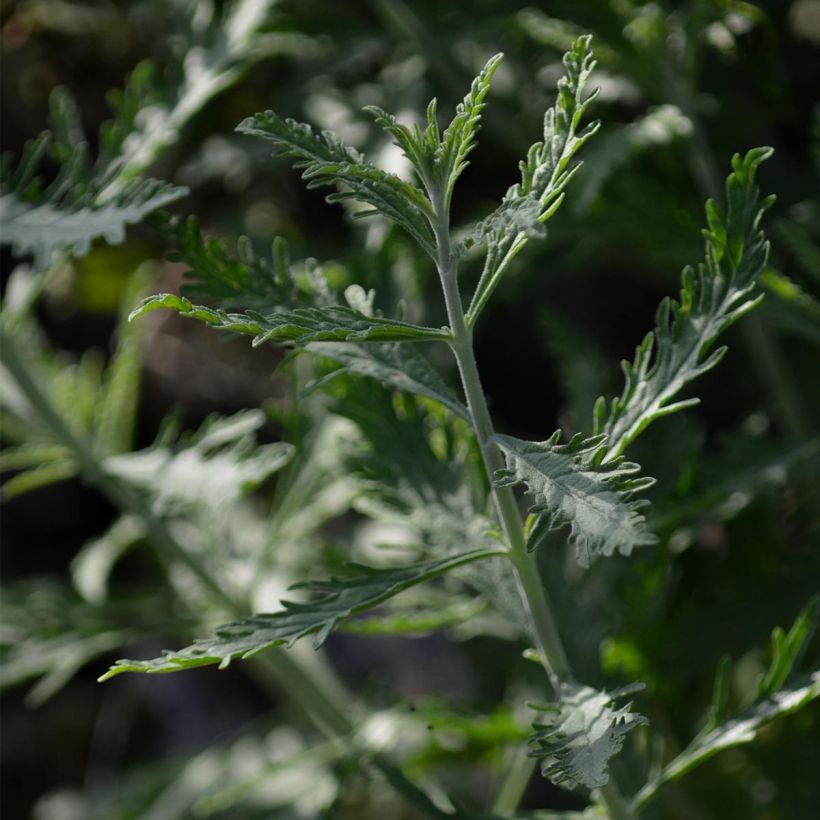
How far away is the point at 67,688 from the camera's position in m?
1.81

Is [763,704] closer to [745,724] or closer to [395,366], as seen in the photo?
[745,724]

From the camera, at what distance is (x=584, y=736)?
54cm

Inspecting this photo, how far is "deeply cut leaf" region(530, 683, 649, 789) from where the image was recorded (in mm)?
507

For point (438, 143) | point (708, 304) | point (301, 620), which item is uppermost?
point (438, 143)

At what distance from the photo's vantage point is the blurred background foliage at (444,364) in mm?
922

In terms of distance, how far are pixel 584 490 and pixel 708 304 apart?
159 mm

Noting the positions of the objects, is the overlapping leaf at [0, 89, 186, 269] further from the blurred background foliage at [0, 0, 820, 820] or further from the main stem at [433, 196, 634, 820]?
the main stem at [433, 196, 634, 820]

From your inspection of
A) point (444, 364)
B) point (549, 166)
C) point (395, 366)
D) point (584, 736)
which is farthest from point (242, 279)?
point (444, 364)

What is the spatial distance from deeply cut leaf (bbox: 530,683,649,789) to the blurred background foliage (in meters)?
0.25

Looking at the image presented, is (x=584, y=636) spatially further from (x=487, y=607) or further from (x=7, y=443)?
(x=7, y=443)

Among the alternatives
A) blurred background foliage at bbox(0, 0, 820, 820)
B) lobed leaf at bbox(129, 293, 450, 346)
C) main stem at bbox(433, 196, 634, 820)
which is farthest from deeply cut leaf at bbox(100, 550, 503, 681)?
blurred background foliage at bbox(0, 0, 820, 820)

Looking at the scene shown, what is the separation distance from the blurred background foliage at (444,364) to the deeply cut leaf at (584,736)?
248 millimetres

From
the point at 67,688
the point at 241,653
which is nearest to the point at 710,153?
the point at 241,653

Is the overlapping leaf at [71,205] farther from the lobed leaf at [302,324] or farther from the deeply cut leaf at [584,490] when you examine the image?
the deeply cut leaf at [584,490]
